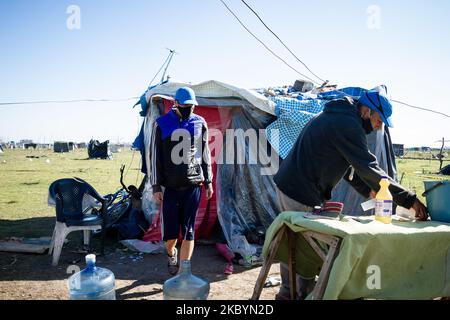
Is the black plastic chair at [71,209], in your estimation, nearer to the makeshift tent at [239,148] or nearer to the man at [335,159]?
the makeshift tent at [239,148]

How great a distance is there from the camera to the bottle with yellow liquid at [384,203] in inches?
117

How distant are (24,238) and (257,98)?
477cm

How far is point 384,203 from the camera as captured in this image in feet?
9.79

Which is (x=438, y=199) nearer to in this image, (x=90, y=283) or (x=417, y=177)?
(x=90, y=283)

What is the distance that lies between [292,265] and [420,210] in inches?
47.5

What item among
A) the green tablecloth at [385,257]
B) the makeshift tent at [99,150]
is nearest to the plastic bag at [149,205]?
the green tablecloth at [385,257]

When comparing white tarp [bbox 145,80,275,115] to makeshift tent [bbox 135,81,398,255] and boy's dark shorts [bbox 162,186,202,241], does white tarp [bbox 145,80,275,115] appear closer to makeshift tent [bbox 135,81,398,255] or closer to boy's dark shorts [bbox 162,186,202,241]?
makeshift tent [bbox 135,81,398,255]

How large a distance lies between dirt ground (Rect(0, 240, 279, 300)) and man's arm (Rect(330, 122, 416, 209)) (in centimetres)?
199

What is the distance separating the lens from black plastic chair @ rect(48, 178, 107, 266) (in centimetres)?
527

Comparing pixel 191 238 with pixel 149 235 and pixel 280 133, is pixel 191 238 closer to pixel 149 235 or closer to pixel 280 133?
pixel 149 235

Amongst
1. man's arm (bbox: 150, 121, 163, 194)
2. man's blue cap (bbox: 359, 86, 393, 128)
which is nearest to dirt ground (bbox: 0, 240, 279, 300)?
man's arm (bbox: 150, 121, 163, 194)

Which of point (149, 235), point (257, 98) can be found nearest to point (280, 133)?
point (257, 98)

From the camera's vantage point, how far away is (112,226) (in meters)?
6.91

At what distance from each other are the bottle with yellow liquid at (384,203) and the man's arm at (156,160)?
8.28 ft
